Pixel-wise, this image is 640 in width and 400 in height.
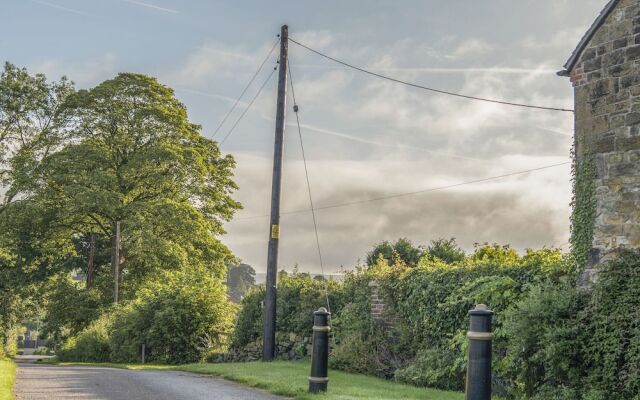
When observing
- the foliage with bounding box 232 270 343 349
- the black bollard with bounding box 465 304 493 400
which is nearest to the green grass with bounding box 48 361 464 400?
the black bollard with bounding box 465 304 493 400

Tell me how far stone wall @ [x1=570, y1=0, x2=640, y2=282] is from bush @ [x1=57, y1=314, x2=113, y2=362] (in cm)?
2213

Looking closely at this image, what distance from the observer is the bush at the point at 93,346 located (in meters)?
30.4

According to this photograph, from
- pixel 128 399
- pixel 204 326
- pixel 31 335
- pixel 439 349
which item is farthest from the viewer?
pixel 31 335

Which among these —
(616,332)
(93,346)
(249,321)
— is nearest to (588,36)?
(616,332)

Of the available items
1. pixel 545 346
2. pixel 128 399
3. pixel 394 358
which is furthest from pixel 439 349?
pixel 128 399

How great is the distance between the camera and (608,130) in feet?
41.8

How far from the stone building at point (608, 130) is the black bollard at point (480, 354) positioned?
5.90 metres

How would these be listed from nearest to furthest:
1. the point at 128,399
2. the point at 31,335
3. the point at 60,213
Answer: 1. the point at 128,399
2. the point at 60,213
3. the point at 31,335

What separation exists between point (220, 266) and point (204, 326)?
11581 millimetres

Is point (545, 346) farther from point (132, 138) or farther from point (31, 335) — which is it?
point (31, 335)

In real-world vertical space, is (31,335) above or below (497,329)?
below

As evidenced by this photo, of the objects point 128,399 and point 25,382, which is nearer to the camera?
point 128,399

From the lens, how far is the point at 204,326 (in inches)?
1037

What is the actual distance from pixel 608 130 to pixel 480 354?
23.1 ft
